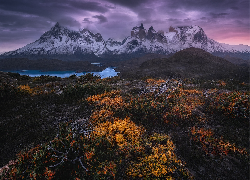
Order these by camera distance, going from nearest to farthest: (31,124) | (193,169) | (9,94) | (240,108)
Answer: (193,169) → (31,124) → (240,108) → (9,94)

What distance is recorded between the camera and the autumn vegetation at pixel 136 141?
8.16 metres

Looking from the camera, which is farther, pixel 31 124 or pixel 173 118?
pixel 173 118

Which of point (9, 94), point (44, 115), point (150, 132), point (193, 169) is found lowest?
point (193, 169)

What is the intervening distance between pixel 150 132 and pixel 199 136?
13.5 feet

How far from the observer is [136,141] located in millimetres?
10703

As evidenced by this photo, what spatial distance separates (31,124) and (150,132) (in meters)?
11.6

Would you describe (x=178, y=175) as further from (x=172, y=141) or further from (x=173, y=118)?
(x=173, y=118)

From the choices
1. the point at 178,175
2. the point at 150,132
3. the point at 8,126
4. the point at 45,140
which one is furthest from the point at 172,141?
the point at 8,126

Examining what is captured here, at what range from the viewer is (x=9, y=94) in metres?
18.0

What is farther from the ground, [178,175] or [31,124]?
[31,124]

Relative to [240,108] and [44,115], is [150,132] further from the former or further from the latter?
[44,115]

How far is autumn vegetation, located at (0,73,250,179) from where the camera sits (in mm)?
8158

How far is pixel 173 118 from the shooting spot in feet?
46.5

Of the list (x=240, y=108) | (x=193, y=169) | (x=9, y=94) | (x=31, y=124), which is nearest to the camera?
(x=193, y=169)
